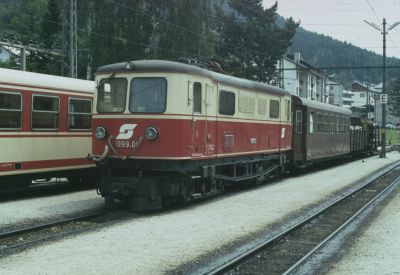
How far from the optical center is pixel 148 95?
480 inches

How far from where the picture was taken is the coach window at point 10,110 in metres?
13.0

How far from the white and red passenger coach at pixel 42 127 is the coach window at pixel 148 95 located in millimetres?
2984

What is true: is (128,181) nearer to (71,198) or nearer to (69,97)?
(71,198)

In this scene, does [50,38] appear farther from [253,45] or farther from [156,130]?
[156,130]

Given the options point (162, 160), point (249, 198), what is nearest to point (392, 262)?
point (162, 160)

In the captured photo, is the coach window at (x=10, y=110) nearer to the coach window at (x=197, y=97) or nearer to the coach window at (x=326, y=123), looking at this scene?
the coach window at (x=197, y=97)

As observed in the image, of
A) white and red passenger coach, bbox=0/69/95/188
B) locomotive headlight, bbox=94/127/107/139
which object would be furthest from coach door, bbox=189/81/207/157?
white and red passenger coach, bbox=0/69/95/188

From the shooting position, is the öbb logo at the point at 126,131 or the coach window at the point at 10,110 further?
the coach window at the point at 10,110

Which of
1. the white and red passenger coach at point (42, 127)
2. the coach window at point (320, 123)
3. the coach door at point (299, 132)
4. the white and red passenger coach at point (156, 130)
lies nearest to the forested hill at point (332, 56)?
the coach window at point (320, 123)

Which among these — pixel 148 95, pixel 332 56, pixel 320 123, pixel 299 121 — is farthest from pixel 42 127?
pixel 332 56

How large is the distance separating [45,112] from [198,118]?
13.6ft

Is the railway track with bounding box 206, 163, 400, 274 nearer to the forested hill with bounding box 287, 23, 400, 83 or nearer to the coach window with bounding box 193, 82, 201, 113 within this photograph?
the coach window with bounding box 193, 82, 201, 113

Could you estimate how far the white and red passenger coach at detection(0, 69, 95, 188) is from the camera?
1323cm

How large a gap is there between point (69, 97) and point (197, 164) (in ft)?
14.4
